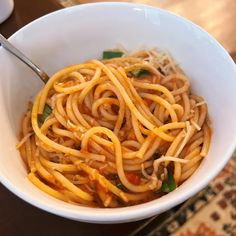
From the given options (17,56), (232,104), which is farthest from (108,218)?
(17,56)

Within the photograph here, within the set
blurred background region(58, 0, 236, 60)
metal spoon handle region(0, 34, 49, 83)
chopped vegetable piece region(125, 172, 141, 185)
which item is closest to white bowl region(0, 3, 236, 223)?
metal spoon handle region(0, 34, 49, 83)

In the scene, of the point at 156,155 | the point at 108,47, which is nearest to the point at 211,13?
the point at 108,47

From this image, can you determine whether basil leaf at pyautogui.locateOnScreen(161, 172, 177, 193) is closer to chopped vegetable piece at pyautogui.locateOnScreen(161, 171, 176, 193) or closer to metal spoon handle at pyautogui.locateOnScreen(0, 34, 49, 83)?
chopped vegetable piece at pyautogui.locateOnScreen(161, 171, 176, 193)

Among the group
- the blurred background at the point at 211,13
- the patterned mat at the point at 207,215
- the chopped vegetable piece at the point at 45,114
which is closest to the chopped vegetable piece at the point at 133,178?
the patterned mat at the point at 207,215

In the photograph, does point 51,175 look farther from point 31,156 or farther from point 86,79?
point 86,79

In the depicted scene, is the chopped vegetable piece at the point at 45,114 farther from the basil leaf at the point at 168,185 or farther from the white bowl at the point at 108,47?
the basil leaf at the point at 168,185

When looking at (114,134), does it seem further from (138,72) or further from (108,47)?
(108,47)

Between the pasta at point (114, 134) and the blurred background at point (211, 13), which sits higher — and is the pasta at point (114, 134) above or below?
above
